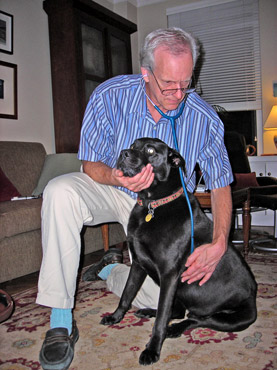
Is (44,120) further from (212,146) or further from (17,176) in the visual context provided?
(212,146)

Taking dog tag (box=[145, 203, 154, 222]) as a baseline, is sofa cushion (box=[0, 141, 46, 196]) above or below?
above

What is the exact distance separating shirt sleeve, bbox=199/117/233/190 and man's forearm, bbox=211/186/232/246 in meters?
0.03

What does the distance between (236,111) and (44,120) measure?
2.54 m

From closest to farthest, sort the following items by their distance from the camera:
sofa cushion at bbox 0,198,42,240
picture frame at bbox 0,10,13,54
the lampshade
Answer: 1. sofa cushion at bbox 0,198,42,240
2. picture frame at bbox 0,10,13,54
3. the lampshade

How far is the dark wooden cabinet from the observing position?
3.63 m

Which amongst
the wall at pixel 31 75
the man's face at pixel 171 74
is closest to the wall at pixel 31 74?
the wall at pixel 31 75

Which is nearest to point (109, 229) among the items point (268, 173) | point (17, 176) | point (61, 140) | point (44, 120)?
point (17, 176)

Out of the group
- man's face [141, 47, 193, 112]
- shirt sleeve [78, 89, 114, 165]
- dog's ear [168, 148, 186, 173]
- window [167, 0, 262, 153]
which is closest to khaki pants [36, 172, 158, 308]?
shirt sleeve [78, 89, 114, 165]

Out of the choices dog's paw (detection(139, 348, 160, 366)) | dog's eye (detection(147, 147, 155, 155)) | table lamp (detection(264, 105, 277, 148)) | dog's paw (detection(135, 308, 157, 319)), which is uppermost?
table lamp (detection(264, 105, 277, 148))

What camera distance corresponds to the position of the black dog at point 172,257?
1320 millimetres

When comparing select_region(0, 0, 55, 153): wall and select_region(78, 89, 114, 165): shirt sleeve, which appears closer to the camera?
select_region(78, 89, 114, 165): shirt sleeve

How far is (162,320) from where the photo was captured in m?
1.30

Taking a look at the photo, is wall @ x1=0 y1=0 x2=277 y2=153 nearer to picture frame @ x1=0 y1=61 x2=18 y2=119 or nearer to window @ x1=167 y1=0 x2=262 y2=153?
picture frame @ x1=0 y1=61 x2=18 y2=119

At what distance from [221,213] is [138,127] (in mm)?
514
